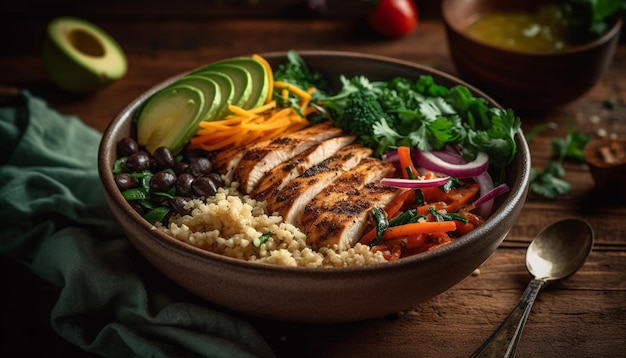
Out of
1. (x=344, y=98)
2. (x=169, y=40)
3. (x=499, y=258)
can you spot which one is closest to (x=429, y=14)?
(x=169, y=40)

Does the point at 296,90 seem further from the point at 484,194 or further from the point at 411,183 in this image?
the point at 484,194

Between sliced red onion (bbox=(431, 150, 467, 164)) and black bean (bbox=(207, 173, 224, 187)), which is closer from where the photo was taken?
black bean (bbox=(207, 173, 224, 187))

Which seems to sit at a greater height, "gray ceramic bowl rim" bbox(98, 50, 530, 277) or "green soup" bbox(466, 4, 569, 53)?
"gray ceramic bowl rim" bbox(98, 50, 530, 277)

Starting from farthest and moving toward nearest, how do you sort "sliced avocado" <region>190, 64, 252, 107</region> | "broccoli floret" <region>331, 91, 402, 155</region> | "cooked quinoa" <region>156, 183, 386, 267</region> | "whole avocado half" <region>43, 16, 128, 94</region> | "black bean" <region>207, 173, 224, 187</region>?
1. "whole avocado half" <region>43, 16, 128, 94</region>
2. "sliced avocado" <region>190, 64, 252, 107</region>
3. "broccoli floret" <region>331, 91, 402, 155</region>
4. "black bean" <region>207, 173, 224, 187</region>
5. "cooked quinoa" <region>156, 183, 386, 267</region>

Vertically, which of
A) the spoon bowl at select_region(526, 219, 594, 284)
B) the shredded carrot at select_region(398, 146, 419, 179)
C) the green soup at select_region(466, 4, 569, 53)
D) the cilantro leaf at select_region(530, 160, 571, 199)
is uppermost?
the shredded carrot at select_region(398, 146, 419, 179)

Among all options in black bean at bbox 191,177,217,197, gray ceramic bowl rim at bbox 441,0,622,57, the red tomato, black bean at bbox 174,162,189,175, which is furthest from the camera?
the red tomato

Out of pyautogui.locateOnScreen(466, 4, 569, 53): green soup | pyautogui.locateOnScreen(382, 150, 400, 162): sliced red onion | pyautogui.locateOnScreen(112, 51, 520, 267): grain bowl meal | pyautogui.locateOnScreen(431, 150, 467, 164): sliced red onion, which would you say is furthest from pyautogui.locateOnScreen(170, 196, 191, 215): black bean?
pyautogui.locateOnScreen(466, 4, 569, 53): green soup

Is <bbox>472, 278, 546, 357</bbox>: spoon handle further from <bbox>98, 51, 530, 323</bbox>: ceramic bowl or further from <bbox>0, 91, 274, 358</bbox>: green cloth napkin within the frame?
<bbox>0, 91, 274, 358</bbox>: green cloth napkin

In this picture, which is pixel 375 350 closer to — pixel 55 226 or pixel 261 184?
pixel 261 184
